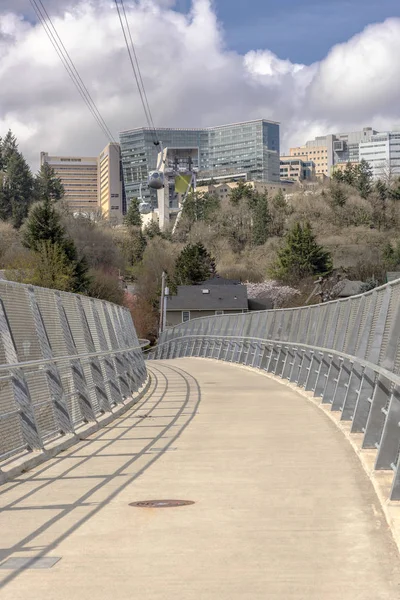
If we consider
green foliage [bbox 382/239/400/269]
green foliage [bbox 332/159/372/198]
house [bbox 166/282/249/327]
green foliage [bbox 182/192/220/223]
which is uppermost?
green foliage [bbox 332/159/372/198]

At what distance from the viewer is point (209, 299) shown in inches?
4161

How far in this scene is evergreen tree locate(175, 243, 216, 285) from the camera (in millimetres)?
119188

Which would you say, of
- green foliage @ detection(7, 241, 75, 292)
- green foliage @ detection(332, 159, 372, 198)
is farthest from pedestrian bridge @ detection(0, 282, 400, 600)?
green foliage @ detection(332, 159, 372, 198)

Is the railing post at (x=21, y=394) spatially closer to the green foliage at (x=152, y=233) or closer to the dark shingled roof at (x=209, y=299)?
the dark shingled roof at (x=209, y=299)

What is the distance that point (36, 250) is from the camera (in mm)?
84188

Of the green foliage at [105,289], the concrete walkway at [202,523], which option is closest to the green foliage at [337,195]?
the green foliage at [105,289]

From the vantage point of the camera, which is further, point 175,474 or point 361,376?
point 361,376

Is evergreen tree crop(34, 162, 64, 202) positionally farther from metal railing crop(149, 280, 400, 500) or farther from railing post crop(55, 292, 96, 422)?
railing post crop(55, 292, 96, 422)

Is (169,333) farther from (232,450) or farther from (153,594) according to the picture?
(153,594)

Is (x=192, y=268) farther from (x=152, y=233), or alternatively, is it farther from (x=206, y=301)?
(x=152, y=233)

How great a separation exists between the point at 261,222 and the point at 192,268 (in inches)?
1931

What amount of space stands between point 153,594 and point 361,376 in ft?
24.6

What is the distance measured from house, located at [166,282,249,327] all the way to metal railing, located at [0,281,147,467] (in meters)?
84.7

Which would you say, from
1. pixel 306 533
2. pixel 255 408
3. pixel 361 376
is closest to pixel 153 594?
pixel 306 533
